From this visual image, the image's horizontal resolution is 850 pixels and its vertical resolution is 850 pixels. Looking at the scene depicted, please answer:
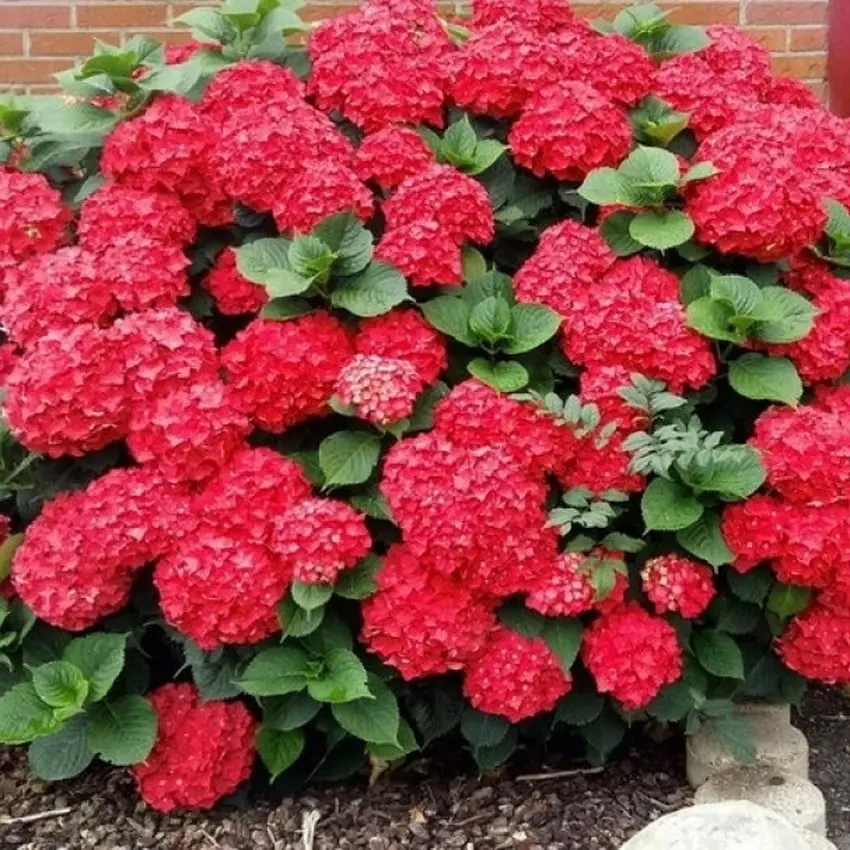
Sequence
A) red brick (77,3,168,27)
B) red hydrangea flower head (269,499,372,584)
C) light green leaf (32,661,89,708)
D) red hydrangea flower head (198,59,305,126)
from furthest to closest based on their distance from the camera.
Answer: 1. red brick (77,3,168,27)
2. red hydrangea flower head (198,59,305,126)
3. light green leaf (32,661,89,708)
4. red hydrangea flower head (269,499,372,584)

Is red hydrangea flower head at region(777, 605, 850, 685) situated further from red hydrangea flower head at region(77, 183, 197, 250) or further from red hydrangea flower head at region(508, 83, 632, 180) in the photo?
red hydrangea flower head at region(77, 183, 197, 250)

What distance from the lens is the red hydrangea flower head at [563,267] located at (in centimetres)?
226

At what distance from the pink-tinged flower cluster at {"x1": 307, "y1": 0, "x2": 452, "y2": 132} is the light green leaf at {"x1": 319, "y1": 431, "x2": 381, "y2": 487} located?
0.71 m

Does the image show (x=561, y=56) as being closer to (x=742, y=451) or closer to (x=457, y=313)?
(x=457, y=313)

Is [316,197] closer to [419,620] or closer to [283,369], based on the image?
[283,369]

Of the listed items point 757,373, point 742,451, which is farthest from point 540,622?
point 757,373

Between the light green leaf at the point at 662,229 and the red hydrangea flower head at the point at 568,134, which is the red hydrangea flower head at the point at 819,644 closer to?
the light green leaf at the point at 662,229

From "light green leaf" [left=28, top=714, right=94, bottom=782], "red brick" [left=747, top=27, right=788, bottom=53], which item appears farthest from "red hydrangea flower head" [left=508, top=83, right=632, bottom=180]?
"red brick" [left=747, top=27, right=788, bottom=53]

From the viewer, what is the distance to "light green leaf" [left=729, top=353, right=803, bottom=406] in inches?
85.2

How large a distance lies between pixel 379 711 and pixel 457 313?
69 centimetres

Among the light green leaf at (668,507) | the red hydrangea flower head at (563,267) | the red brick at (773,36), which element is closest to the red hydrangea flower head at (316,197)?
the red hydrangea flower head at (563,267)

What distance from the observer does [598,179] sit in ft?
7.67

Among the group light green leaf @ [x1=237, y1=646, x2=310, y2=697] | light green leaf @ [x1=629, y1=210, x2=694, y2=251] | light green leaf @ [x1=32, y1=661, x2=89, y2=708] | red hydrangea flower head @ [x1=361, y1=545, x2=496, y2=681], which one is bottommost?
light green leaf @ [x1=32, y1=661, x2=89, y2=708]

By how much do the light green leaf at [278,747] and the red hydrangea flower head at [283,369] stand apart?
0.51m
